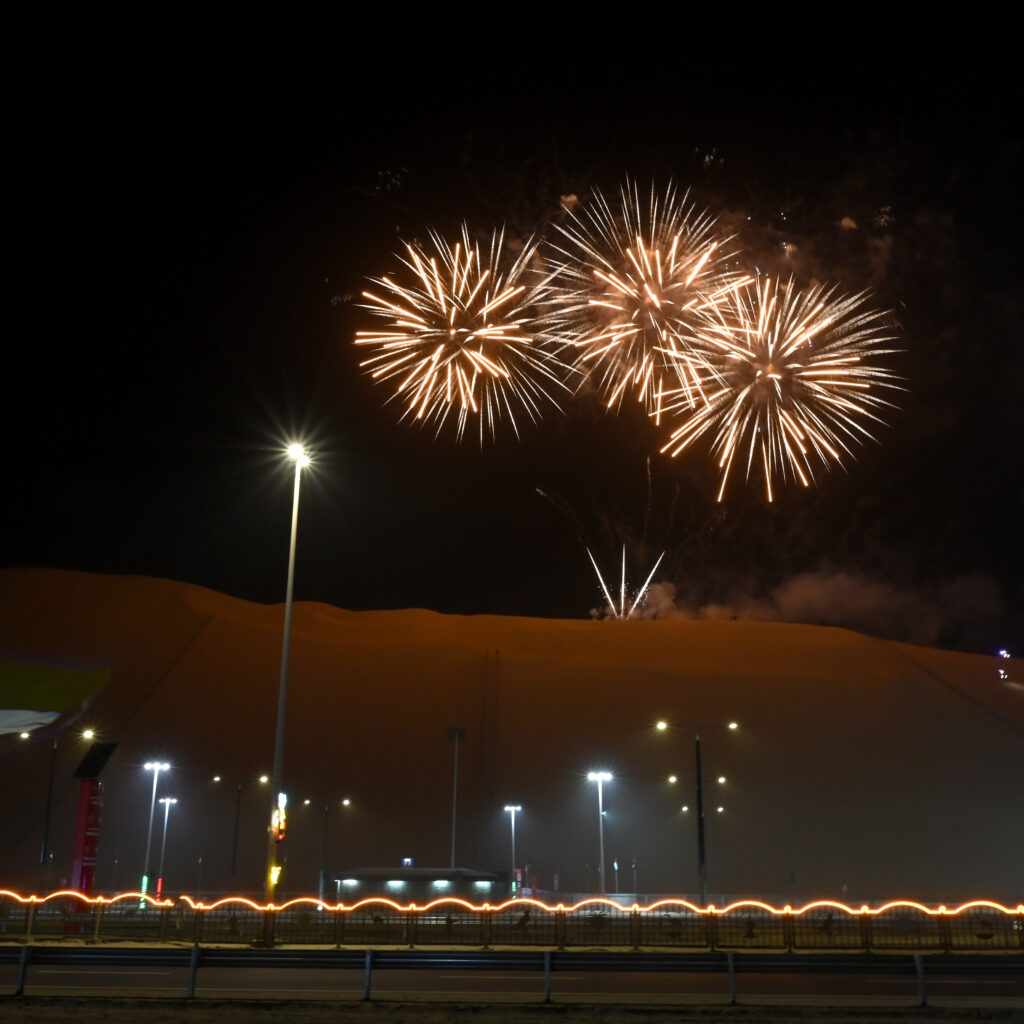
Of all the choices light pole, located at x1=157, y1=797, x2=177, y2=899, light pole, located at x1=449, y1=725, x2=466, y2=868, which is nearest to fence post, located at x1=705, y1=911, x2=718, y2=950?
light pole, located at x1=449, y1=725, x2=466, y2=868

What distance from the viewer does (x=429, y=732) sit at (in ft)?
216

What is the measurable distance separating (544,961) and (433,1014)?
2470mm

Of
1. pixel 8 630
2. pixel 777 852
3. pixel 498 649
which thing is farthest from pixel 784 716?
pixel 8 630

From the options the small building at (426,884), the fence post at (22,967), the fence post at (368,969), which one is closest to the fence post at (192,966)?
the fence post at (22,967)

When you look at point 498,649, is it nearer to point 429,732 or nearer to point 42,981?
point 429,732

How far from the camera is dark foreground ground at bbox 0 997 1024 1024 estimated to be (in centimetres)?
1463

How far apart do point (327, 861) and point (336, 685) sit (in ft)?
A: 49.4

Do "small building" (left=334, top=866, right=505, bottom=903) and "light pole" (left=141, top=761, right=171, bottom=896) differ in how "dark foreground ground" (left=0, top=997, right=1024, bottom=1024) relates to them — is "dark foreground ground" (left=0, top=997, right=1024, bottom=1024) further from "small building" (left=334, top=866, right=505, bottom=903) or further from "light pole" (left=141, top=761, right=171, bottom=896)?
"light pole" (left=141, top=761, right=171, bottom=896)

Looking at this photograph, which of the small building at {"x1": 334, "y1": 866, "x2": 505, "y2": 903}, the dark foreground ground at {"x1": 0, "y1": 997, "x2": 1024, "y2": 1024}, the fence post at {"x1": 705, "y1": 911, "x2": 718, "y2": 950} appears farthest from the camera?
the small building at {"x1": 334, "y1": 866, "x2": 505, "y2": 903}

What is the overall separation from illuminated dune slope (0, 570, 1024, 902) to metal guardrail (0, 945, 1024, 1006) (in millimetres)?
39467

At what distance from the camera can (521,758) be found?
64375 millimetres

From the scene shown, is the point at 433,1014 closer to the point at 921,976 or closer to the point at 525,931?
the point at 921,976

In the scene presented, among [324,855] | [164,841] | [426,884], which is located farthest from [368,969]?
[164,841]

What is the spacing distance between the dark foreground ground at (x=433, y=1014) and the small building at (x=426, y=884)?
1269 inches
